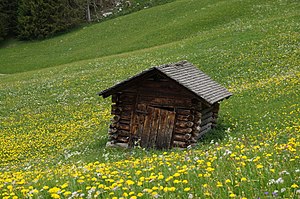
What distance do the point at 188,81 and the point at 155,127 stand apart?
2.30 m

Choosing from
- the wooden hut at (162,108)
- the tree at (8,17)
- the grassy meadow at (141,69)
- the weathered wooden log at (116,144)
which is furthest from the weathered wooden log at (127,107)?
the tree at (8,17)

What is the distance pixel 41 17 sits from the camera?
69562 mm

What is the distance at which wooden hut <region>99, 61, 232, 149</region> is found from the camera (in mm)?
16062

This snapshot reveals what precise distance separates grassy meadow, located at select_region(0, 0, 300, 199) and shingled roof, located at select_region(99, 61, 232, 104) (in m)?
1.64

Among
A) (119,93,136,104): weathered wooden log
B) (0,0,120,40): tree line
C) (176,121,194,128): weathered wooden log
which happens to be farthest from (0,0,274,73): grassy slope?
(176,121,194,128): weathered wooden log

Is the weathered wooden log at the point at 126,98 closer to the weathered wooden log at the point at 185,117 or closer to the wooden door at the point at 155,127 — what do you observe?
the wooden door at the point at 155,127

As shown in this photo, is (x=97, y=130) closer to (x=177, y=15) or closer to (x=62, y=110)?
(x=62, y=110)

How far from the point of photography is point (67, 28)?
69.8m

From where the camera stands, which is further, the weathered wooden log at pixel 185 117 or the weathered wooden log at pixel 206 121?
the weathered wooden log at pixel 206 121

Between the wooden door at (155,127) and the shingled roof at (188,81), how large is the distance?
4.40 feet

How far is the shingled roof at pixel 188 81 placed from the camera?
52.0 ft

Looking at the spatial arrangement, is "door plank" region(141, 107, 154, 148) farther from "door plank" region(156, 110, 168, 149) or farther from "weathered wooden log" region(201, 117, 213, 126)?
"weathered wooden log" region(201, 117, 213, 126)

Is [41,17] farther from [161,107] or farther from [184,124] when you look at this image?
[184,124]

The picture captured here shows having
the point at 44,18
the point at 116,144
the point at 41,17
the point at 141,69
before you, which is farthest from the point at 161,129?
the point at 41,17
